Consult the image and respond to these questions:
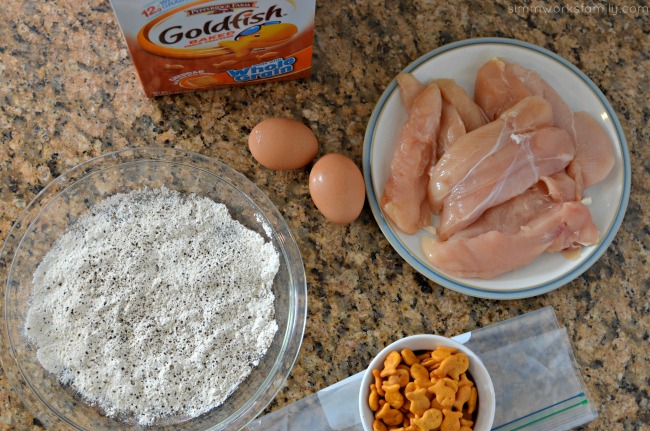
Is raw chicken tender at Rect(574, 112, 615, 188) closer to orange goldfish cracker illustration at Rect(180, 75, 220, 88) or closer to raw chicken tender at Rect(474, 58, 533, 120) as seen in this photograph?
raw chicken tender at Rect(474, 58, 533, 120)

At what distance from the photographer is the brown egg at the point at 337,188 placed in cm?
123

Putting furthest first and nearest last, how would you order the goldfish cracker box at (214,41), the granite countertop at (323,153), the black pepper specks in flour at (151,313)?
the granite countertop at (323,153) < the black pepper specks in flour at (151,313) < the goldfish cracker box at (214,41)

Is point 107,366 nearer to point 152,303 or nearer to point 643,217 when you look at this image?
point 152,303

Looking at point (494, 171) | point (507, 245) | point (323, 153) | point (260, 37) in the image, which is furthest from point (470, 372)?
point (260, 37)

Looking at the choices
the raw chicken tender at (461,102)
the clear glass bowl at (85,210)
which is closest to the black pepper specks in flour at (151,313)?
the clear glass bowl at (85,210)

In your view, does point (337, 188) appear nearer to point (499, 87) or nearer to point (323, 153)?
point (323, 153)

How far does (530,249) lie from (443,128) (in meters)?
0.29

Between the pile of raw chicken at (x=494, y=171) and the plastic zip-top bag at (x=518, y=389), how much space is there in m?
0.13

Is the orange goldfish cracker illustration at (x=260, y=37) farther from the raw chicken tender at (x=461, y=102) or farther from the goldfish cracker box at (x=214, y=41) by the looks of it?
the raw chicken tender at (x=461, y=102)

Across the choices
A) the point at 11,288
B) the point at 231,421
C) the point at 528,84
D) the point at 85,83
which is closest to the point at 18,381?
the point at 11,288

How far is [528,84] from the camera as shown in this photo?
1.35m

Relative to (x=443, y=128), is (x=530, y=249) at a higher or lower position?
lower

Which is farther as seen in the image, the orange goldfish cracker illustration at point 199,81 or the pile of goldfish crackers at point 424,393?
the orange goldfish cracker illustration at point 199,81

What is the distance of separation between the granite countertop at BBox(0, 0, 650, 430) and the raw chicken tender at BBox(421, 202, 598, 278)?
0.26 feet
